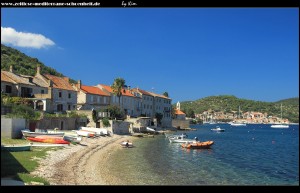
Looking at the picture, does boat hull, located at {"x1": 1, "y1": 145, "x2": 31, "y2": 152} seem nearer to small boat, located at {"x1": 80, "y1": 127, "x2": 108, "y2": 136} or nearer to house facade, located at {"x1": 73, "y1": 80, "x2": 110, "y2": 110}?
small boat, located at {"x1": 80, "y1": 127, "x2": 108, "y2": 136}

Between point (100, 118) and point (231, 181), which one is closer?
point (231, 181)

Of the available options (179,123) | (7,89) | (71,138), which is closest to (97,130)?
(71,138)

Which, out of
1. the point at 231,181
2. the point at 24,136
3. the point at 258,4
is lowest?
the point at 231,181

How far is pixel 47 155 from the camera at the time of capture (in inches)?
1240

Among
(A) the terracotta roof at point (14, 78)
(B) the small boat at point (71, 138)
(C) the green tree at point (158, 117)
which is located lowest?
(B) the small boat at point (71, 138)

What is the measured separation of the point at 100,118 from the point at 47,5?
2556 inches

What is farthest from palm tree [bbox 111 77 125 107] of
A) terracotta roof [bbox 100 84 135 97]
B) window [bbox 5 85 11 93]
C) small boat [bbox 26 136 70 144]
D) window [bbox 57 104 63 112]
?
small boat [bbox 26 136 70 144]

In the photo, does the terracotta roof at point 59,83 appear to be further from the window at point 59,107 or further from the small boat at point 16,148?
the small boat at point 16,148

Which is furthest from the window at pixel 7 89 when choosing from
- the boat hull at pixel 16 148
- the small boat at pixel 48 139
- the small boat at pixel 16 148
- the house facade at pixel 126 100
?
the house facade at pixel 126 100

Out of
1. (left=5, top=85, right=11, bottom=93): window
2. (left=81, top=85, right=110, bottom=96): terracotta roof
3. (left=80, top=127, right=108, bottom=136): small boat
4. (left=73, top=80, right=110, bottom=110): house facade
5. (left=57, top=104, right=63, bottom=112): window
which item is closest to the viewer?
(left=5, top=85, right=11, bottom=93): window

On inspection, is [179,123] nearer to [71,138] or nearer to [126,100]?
[126,100]

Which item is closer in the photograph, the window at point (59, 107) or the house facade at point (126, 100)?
the window at point (59, 107)

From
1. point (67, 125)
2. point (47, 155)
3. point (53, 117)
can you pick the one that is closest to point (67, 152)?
point (47, 155)
